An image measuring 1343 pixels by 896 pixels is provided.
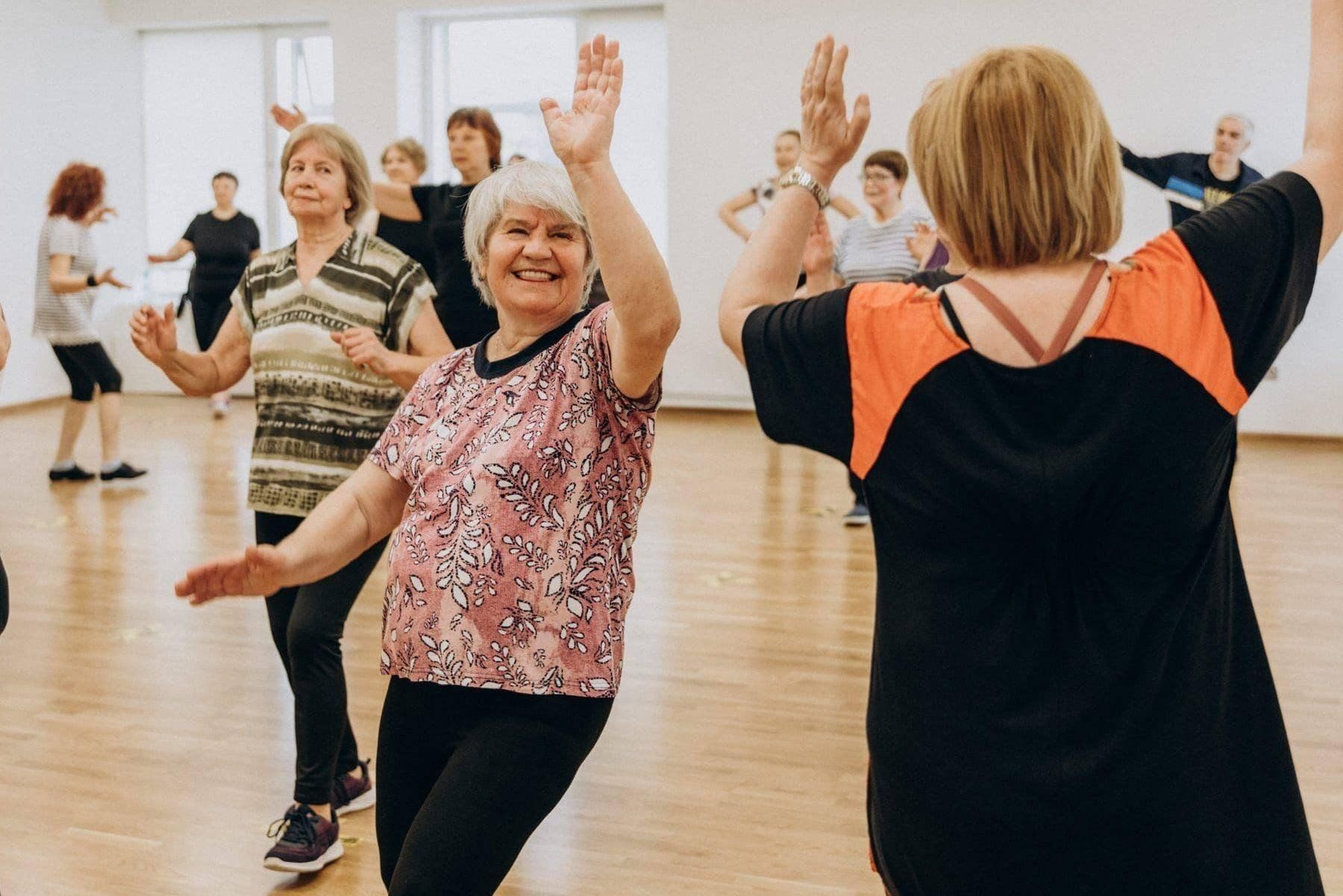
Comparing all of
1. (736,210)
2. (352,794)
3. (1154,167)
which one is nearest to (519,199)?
(352,794)

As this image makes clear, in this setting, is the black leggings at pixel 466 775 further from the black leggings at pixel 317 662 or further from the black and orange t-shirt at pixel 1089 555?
the black leggings at pixel 317 662

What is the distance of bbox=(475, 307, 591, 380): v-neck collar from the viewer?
189cm

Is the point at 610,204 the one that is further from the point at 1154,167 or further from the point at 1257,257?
the point at 1154,167

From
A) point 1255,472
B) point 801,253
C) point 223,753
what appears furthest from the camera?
point 1255,472

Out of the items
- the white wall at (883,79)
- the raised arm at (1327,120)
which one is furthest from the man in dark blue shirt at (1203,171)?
the raised arm at (1327,120)

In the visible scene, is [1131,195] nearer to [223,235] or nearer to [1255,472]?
[1255,472]

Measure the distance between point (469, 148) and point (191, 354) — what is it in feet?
6.54

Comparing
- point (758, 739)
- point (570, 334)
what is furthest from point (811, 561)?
point (570, 334)

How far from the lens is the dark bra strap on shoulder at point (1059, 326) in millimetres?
1227

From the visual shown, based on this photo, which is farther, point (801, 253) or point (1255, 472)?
point (1255, 472)

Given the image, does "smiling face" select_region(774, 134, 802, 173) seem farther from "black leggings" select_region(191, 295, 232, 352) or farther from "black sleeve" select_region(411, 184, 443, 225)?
"black leggings" select_region(191, 295, 232, 352)

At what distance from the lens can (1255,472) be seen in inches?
297

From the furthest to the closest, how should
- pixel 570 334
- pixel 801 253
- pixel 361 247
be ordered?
1. pixel 361 247
2. pixel 570 334
3. pixel 801 253

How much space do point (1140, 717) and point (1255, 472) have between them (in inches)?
269
